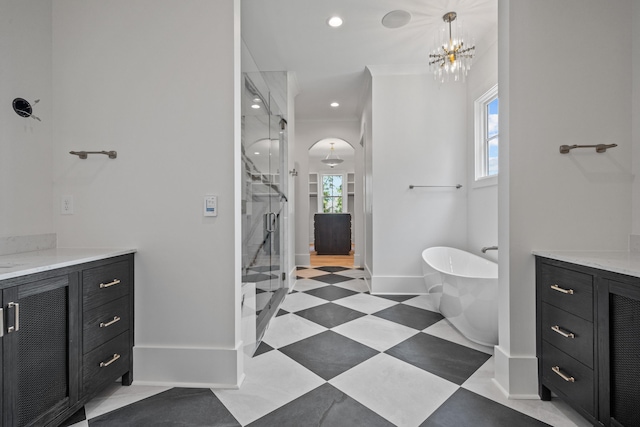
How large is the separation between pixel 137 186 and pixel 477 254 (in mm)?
3172

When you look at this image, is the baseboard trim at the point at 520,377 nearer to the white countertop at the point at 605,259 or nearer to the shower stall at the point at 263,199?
the white countertop at the point at 605,259

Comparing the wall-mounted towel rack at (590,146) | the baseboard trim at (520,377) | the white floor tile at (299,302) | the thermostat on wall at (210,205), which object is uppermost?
the wall-mounted towel rack at (590,146)

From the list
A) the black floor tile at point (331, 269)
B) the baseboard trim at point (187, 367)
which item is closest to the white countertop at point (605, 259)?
the baseboard trim at point (187, 367)

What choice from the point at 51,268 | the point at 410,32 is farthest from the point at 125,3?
the point at 410,32

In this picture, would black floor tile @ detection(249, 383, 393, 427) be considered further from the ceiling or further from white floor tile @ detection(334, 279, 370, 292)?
the ceiling

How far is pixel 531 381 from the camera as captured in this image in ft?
5.16

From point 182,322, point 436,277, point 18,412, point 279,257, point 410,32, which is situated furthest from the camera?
point 279,257

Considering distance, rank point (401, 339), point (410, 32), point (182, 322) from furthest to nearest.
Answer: point (410, 32) < point (401, 339) < point (182, 322)

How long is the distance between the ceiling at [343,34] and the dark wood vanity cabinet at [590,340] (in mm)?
2180

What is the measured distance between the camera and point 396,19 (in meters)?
2.64

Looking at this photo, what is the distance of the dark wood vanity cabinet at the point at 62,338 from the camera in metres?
1.08

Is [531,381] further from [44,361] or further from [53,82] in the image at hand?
[53,82]

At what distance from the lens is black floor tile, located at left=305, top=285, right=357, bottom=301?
344 cm

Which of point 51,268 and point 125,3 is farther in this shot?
point 125,3
